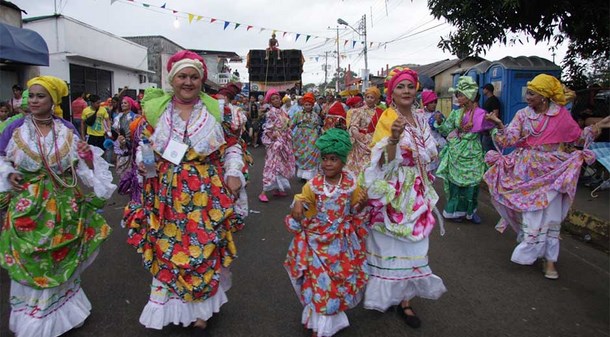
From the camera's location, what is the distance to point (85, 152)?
335 cm

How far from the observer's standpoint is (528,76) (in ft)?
32.8

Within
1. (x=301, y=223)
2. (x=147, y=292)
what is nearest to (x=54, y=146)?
(x=147, y=292)

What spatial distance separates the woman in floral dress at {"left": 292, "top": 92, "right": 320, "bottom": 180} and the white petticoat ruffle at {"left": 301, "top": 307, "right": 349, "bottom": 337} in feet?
18.2

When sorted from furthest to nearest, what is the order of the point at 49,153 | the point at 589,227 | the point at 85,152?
the point at 589,227
the point at 85,152
the point at 49,153

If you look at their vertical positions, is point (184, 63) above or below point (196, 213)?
above

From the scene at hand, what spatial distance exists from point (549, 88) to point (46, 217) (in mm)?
4482

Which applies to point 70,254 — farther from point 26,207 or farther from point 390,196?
point 390,196

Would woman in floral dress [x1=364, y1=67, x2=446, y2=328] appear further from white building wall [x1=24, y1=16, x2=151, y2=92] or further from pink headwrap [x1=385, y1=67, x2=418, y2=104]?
white building wall [x1=24, y1=16, x2=151, y2=92]

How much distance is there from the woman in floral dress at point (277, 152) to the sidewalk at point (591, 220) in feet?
14.7

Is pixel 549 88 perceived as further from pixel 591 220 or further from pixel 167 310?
pixel 167 310

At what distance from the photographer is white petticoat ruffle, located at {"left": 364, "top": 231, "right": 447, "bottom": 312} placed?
3.23 metres

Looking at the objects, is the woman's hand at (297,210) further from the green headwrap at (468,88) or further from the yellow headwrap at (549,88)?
the green headwrap at (468,88)

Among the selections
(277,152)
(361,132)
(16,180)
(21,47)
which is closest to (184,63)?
(16,180)

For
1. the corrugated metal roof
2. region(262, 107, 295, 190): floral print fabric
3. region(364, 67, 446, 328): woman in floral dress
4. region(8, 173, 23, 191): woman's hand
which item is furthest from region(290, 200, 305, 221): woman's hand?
the corrugated metal roof
